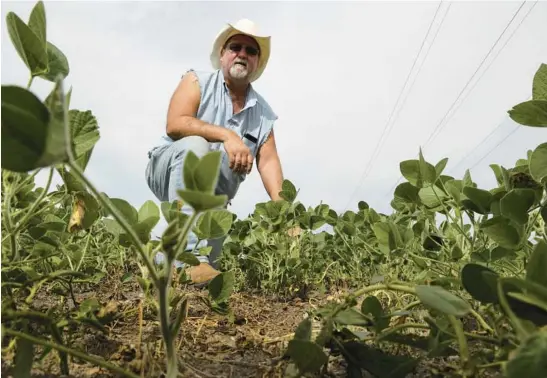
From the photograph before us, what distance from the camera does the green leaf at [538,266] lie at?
0.53 metres

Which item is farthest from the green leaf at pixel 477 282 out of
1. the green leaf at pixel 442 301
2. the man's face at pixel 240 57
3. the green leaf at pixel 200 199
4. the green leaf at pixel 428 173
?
the man's face at pixel 240 57

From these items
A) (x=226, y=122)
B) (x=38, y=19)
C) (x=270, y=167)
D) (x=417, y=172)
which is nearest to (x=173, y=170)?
(x=226, y=122)

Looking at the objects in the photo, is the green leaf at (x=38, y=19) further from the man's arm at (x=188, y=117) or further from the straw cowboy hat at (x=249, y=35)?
the straw cowboy hat at (x=249, y=35)

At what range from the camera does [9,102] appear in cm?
46

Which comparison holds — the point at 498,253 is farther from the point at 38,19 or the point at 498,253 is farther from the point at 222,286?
the point at 38,19

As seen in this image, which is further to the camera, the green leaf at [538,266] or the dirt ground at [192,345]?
the dirt ground at [192,345]

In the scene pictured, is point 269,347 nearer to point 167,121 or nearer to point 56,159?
point 56,159

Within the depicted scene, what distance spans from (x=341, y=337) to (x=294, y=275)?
1.38 metres

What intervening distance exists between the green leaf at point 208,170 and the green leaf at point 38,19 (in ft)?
1.30

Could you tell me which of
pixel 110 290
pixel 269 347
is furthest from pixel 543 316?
pixel 110 290

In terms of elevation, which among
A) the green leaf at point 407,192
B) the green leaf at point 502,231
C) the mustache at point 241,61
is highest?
the mustache at point 241,61

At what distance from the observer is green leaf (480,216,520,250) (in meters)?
0.82

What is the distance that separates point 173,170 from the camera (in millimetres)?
2703

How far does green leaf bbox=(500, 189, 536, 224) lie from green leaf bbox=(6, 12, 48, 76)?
0.65m
